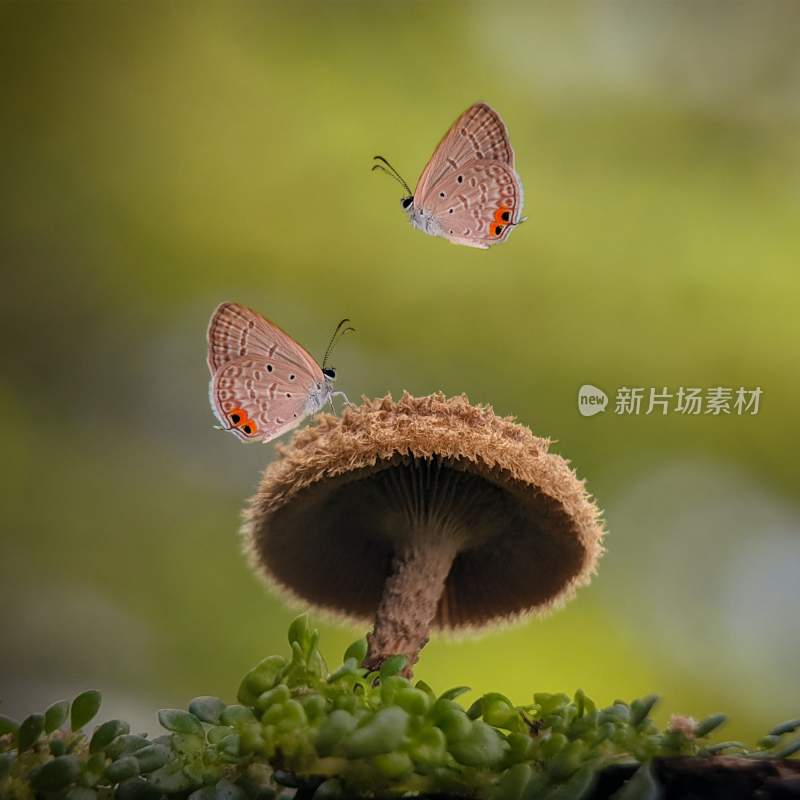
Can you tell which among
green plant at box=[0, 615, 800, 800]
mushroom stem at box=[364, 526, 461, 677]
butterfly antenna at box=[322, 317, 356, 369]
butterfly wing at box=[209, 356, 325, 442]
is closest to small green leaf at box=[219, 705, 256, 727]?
green plant at box=[0, 615, 800, 800]

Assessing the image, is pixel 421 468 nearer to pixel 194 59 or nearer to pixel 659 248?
pixel 659 248

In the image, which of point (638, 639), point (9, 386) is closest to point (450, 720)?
point (638, 639)

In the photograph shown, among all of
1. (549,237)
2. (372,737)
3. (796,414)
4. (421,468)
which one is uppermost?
(549,237)

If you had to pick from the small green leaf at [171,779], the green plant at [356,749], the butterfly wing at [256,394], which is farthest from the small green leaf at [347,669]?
the butterfly wing at [256,394]

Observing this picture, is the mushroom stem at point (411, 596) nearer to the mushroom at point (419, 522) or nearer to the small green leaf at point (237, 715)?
the mushroom at point (419, 522)

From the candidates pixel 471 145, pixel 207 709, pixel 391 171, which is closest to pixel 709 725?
pixel 207 709

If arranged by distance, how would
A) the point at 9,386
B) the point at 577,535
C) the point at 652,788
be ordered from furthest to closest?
the point at 9,386
the point at 577,535
the point at 652,788

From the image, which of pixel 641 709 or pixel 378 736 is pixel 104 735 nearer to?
pixel 378 736
